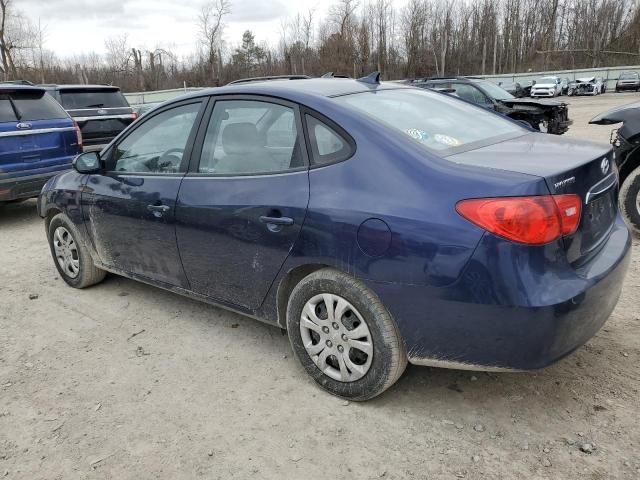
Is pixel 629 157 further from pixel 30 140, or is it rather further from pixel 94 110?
pixel 94 110

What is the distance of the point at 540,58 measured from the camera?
59344 mm

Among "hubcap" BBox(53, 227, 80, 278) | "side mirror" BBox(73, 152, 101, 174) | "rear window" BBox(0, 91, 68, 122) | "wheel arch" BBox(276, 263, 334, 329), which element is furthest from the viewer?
"rear window" BBox(0, 91, 68, 122)

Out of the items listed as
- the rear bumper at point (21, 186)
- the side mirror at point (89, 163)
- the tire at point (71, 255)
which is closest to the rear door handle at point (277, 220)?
the side mirror at point (89, 163)

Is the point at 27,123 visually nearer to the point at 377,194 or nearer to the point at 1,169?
the point at 1,169

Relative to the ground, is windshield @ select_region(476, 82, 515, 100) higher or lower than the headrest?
higher

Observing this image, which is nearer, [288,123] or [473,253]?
[473,253]

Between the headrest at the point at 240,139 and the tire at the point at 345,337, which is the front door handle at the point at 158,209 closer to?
the headrest at the point at 240,139

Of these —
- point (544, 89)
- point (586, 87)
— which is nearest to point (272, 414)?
point (544, 89)

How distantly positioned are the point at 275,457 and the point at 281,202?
4.11ft

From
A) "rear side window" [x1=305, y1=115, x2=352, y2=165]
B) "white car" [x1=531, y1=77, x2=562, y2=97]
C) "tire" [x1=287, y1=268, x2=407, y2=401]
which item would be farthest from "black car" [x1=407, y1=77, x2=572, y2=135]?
"white car" [x1=531, y1=77, x2=562, y2=97]

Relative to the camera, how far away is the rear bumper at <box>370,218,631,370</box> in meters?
2.18

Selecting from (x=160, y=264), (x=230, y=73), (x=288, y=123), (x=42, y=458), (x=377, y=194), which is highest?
(x=230, y=73)

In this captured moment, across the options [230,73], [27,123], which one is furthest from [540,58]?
[27,123]

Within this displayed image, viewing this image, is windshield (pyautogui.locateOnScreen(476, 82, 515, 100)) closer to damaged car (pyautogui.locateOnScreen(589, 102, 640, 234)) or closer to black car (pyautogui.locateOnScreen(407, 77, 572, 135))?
black car (pyautogui.locateOnScreen(407, 77, 572, 135))
